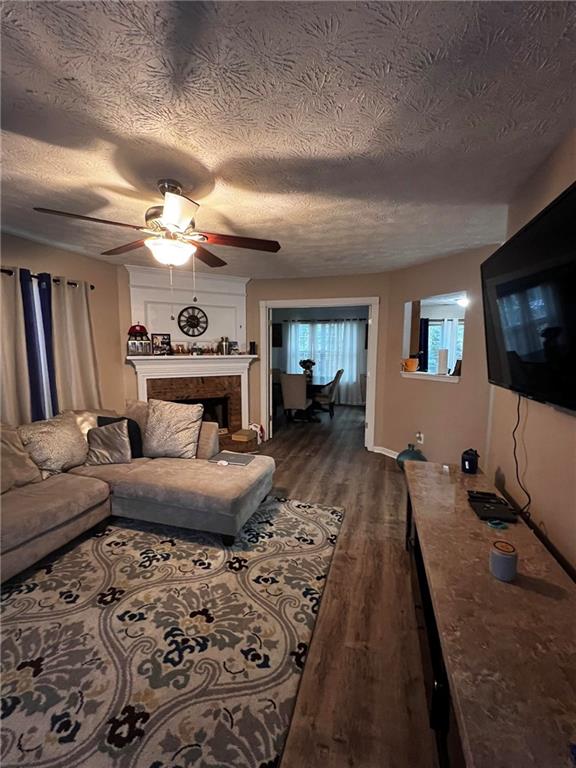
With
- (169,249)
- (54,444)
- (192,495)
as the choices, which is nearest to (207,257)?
(169,249)

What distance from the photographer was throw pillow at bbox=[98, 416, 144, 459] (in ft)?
9.54

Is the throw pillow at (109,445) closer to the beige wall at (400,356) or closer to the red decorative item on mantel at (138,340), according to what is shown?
the red decorative item on mantel at (138,340)

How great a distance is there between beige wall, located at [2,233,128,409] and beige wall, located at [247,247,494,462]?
1.76 metres

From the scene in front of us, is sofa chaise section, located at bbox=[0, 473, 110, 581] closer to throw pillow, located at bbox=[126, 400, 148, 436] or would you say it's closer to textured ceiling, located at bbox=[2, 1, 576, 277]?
throw pillow, located at bbox=[126, 400, 148, 436]

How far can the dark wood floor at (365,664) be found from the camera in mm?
1143

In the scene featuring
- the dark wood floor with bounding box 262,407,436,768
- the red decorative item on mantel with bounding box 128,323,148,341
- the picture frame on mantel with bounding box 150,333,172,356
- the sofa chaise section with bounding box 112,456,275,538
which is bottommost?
the dark wood floor with bounding box 262,407,436,768

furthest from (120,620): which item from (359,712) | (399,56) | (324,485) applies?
(399,56)

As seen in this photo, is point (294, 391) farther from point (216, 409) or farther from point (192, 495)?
point (192, 495)

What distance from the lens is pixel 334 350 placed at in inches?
298

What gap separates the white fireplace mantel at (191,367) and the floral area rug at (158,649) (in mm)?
2141

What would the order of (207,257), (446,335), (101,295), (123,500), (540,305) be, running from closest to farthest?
(540,305), (207,257), (123,500), (101,295), (446,335)

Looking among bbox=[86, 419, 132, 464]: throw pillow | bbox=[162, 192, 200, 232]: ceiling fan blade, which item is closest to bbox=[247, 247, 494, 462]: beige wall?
bbox=[86, 419, 132, 464]: throw pillow

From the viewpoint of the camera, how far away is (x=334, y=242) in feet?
9.52

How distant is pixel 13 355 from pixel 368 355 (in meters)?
3.86
